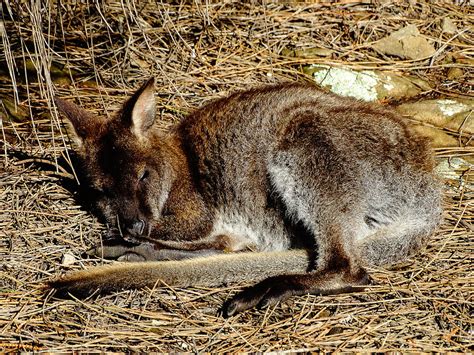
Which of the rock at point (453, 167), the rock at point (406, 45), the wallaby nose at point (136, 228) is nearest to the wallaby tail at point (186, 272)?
the wallaby nose at point (136, 228)

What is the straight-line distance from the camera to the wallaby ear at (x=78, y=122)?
178 inches

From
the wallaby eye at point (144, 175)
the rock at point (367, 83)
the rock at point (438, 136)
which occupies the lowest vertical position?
the rock at point (438, 136)

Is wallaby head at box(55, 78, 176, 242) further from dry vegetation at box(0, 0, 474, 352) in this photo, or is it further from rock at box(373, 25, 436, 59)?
rock at box(373, 25, 436, 59)

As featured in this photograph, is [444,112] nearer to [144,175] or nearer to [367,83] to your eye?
[367,83]

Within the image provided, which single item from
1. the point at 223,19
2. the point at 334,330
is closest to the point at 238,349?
the point at 334,330

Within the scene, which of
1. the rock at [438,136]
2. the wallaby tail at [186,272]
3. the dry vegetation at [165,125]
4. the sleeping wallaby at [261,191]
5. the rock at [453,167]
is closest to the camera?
the dry vegetation at [165,125]

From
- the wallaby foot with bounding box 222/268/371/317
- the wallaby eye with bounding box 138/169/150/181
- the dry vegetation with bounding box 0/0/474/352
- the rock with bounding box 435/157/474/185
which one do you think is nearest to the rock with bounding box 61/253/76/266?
the dry vegetation with bounding box 0/0/474/352

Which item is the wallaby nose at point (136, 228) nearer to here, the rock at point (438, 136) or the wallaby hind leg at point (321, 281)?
the wallaby hind leg at point (321, 281)

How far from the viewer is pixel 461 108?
234 inches

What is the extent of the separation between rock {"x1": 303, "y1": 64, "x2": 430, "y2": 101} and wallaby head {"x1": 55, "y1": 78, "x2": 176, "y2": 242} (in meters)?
2.20

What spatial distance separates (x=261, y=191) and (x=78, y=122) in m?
1.39

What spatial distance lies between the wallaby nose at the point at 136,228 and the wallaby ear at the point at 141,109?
2.09 feet

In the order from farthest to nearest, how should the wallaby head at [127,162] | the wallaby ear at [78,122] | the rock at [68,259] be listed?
the wallaby ear at [78,122] < the wallaby head at [127,162] < the rock at [68,259]

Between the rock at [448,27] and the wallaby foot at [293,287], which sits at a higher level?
the rock at [448,27]
